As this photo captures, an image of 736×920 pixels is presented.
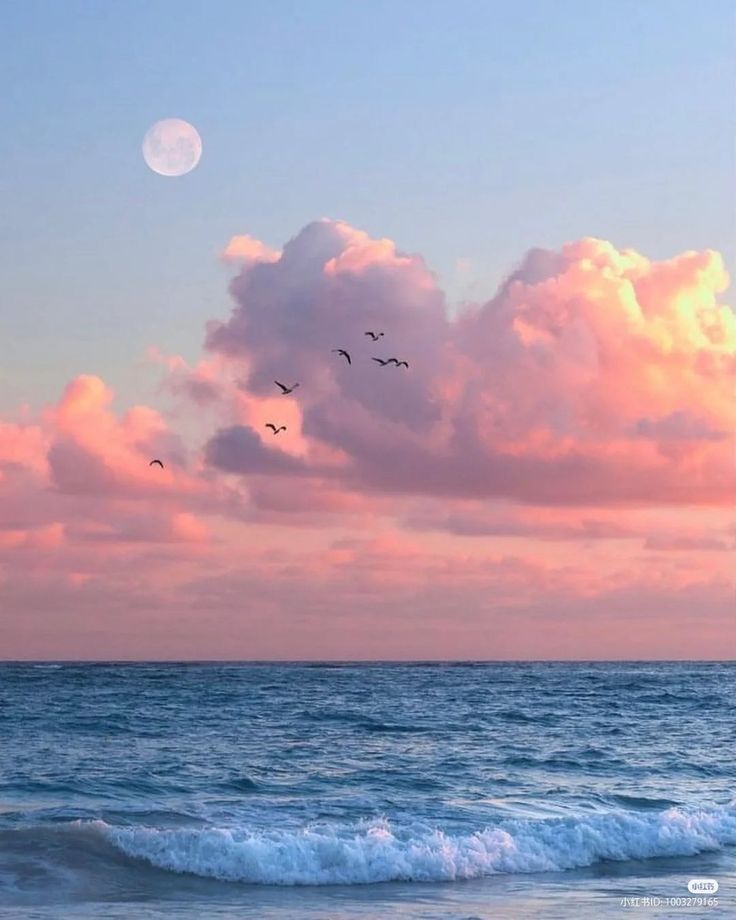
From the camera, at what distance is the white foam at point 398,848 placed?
2366cm

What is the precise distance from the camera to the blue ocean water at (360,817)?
21.8m

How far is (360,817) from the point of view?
1126 inches

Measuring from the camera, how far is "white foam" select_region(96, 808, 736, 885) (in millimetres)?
23656

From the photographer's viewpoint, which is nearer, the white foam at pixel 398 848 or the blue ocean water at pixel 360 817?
the blue ocean water at pixel 360 817

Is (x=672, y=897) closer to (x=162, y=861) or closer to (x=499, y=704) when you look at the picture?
(x=162, y=861)

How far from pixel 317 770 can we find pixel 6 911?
17.4m

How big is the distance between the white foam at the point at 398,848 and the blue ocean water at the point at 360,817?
0.04 m

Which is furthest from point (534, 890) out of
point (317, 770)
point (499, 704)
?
point (499, 704)

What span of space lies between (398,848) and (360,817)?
4.11m

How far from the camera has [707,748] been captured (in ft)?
143

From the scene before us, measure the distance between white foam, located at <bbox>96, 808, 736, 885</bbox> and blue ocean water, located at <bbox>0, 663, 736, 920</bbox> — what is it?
41 millimetres

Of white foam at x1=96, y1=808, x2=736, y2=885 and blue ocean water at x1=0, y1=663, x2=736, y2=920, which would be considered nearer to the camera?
blue ocean water at x1=0, y1=663, x2=736, y2=920

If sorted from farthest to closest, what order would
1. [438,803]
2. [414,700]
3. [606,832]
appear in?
[414,700] → [438,803] → [606,832]

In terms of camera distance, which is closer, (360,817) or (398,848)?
(398,848)
